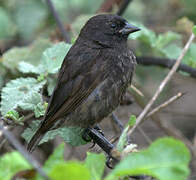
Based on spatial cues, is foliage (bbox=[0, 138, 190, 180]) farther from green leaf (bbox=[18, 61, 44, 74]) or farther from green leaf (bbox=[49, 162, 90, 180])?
green leaf (bbox=[18, 61, 44, 74])

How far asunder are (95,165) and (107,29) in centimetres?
220

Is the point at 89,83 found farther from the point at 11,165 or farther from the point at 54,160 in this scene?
the point at 11,165

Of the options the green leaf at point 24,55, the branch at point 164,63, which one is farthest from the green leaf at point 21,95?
the branch at point 164,63

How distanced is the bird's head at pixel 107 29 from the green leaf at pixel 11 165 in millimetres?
2271

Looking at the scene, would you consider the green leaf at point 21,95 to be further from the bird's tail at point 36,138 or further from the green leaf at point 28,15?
the green leaf at point 28,15

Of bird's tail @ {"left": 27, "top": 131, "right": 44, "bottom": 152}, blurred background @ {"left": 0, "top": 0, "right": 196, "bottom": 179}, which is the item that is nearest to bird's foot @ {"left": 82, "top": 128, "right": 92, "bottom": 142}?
bird's tail @ {"left": 27, "top": 131, "right": 44, "bottom": 152}

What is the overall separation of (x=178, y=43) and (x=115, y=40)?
48.1 inches

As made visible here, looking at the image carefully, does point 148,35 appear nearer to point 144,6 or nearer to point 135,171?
point 144,6

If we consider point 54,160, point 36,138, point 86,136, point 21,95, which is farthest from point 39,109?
point 54,160

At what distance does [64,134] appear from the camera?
3.11 meters

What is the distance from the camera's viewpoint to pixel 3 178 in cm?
159

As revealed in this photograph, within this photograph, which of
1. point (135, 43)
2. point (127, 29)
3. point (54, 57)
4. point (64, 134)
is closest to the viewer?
point (64, 134)

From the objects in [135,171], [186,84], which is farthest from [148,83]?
[135,171]

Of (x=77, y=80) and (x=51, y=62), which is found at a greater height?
(x=51, y=62)
